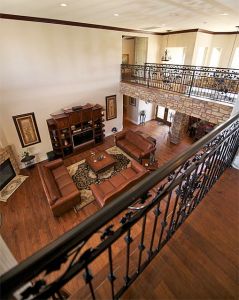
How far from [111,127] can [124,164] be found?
3.18m

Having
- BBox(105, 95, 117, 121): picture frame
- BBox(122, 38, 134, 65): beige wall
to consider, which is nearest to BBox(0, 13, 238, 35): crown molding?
BBox(122, 38, 134, 65): beige wall

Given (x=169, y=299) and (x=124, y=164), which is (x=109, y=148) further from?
(x=169, y=299)

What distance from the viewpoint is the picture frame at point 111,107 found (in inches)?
360

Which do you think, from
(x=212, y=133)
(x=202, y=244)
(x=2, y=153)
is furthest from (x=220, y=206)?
(x=2, y=153)

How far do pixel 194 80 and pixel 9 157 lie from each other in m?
7.88

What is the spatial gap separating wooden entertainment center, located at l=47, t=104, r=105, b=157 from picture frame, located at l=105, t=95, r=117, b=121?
89cm

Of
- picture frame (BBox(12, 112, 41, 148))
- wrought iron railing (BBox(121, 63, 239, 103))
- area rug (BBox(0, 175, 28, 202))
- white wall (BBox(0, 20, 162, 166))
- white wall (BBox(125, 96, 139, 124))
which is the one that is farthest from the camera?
white wall (BBox(125, 96, 139, 124))

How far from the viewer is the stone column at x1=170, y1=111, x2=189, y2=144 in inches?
355

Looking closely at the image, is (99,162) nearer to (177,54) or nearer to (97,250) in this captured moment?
(97,250)

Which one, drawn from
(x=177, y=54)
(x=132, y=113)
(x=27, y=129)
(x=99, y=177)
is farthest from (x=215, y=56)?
(x=27, y=129)

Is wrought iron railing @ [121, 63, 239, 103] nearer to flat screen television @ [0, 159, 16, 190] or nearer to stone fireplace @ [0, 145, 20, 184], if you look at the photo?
stone fireplace @ [0, 145, 20, 184]

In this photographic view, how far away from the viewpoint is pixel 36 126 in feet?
23.4

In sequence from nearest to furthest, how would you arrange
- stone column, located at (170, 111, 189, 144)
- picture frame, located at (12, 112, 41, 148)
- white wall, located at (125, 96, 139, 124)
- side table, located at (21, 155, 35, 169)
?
picture frame, located at (12, 112, 41, 148) < side table, located at (21, 155, 35, 169) < stone column, located at (170, 111, 189, 144) < white wall, located at (125, 96, 139, 124)

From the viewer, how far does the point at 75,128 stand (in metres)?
7.91
